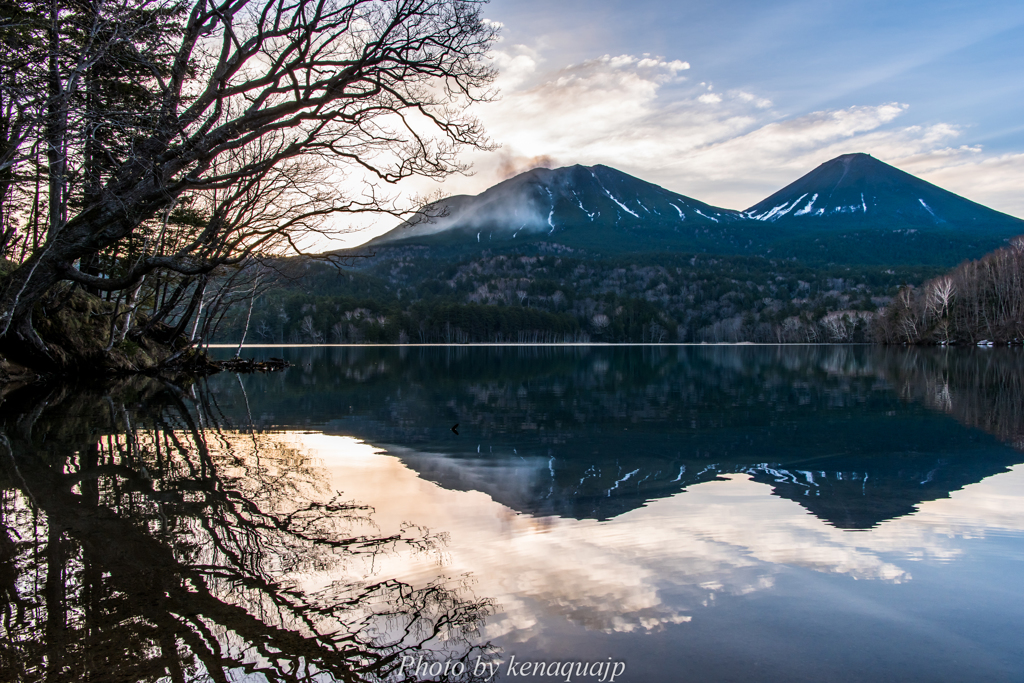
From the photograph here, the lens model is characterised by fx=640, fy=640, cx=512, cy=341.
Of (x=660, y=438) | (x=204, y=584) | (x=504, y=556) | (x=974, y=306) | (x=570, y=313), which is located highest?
(x=570, y=313)

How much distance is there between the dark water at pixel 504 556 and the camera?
327cm

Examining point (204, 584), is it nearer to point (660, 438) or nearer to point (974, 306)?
point (660, 438)

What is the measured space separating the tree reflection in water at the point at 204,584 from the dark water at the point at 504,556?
0.02 metres

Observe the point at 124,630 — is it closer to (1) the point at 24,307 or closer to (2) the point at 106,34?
(2) the point at 106,34

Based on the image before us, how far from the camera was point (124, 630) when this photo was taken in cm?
338

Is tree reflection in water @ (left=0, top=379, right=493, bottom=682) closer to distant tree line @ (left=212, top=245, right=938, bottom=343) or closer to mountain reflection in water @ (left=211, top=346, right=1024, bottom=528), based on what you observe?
mountain reflection in water @ (left=211, top=346, right=1024, bottom=528)

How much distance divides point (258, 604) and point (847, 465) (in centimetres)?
786

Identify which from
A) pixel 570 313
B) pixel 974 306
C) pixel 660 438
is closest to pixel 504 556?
pixel 660 438

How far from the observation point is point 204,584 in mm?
4023

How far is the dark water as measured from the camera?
3.27 meters

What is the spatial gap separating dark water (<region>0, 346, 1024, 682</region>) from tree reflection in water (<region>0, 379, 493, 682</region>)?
0.02m

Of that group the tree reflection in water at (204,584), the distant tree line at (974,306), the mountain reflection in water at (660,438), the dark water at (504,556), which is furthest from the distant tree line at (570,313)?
the tree reflection in water at (204,584)

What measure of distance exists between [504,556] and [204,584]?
205 centimetres

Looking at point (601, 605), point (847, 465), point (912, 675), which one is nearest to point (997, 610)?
point (912, 675)
